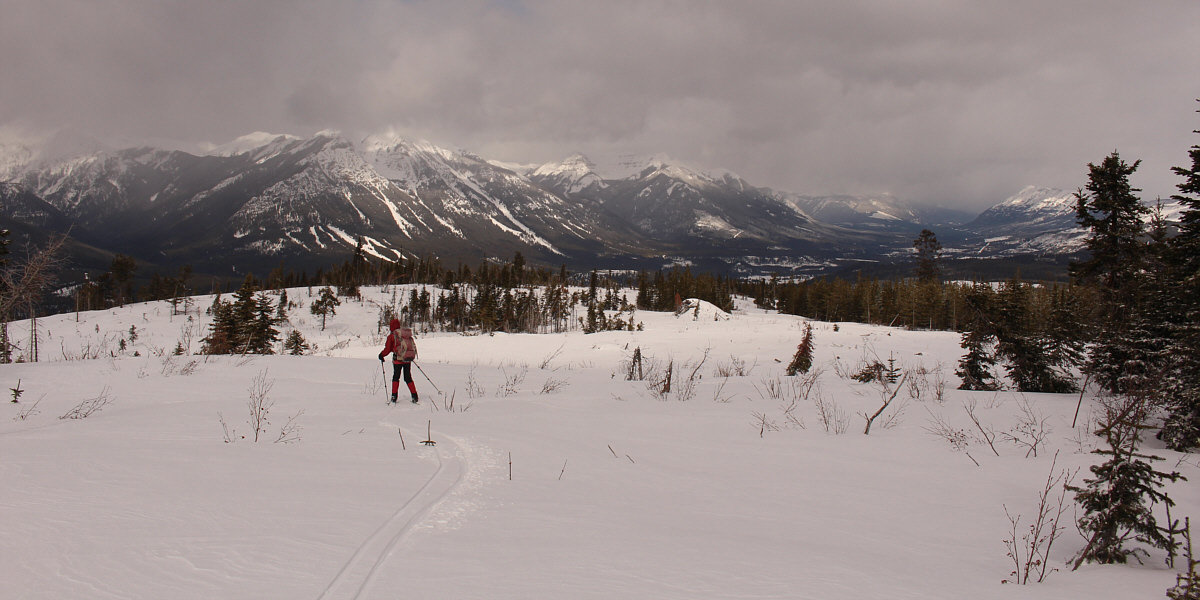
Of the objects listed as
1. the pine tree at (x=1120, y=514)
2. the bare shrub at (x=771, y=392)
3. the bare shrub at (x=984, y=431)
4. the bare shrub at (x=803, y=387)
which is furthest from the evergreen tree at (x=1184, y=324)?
the bare shrub at (x=771, y=392)

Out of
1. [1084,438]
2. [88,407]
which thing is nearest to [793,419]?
[1084,438]

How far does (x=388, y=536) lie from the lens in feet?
10.2

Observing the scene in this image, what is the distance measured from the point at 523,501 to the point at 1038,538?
→ 3671mm

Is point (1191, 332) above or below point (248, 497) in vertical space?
above

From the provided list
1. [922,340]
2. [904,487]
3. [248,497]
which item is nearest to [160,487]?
[248,497]

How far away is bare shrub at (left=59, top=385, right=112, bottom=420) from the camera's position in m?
6.93

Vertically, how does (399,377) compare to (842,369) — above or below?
above

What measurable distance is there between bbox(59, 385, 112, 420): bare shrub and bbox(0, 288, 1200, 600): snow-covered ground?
0.73 feet

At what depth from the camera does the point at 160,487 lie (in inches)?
145

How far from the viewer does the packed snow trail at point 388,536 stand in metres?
2.43

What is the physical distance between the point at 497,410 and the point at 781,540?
611 centimetres

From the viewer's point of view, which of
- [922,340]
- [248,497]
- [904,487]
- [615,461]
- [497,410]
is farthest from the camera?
[922,340]

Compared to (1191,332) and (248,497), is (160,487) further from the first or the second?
(1191,332)

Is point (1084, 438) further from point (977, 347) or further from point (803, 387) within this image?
point (977, 347)
